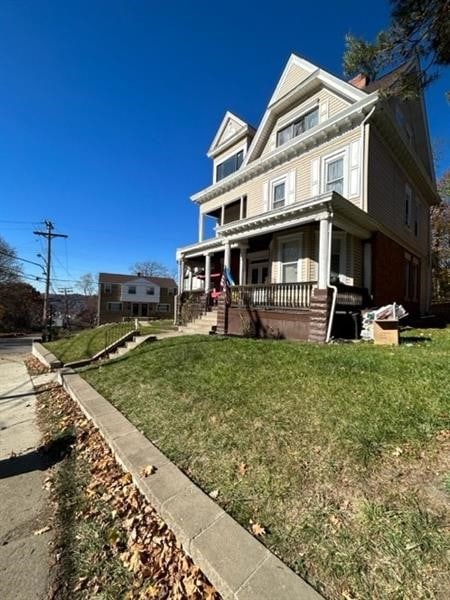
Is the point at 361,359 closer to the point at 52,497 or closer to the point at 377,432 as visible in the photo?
the point at 377,432

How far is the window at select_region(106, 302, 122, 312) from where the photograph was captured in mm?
47775

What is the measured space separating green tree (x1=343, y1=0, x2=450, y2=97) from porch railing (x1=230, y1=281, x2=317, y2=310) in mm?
4746

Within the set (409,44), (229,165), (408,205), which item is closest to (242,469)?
(409,44)

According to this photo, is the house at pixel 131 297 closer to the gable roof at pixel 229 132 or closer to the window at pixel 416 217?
the gable roof at pixel 229 132

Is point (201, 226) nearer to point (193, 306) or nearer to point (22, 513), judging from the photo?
point (193, 306)

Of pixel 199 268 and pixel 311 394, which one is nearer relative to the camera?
pixel 311 394

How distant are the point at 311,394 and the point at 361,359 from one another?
165cm

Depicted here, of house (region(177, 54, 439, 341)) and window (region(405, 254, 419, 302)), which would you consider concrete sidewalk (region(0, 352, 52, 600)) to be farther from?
window (region(405, 254, 419, 302))

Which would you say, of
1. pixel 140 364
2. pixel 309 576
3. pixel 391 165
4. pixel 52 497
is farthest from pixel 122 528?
pixel 391 165

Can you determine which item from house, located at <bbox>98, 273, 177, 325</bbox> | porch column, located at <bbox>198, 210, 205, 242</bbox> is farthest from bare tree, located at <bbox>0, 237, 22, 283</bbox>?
porch column, located at <bbox>198, 210, 205, 242</bbox>

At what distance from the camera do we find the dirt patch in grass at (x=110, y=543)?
2.01m

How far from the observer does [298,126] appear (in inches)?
500

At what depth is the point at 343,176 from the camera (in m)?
10.6

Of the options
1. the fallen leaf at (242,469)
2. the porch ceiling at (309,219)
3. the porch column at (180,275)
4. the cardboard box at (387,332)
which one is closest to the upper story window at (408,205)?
the porch ceiling at (309,219)
